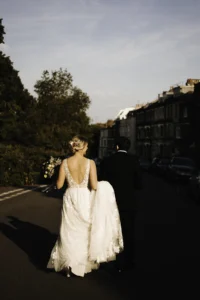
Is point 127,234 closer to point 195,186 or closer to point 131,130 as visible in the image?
point 195,186

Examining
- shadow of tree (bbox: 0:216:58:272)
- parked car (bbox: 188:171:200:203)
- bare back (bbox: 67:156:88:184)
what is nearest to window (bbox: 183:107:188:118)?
parked car (bbox: 188:171:200:203)

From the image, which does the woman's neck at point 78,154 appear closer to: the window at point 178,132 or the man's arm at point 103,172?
the man's arm at point 103,172

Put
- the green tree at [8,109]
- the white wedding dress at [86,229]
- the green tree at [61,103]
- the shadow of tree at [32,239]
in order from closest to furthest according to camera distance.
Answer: the white wedding dress at [86,229]
the shadow of tree at [32,239]
the green tree at [8,109]
the green tree at [61,103]

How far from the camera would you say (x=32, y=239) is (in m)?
10.2

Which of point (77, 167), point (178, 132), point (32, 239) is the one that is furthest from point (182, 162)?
point (178, 132)

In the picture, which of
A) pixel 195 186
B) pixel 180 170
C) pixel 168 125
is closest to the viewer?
pixel 195 186

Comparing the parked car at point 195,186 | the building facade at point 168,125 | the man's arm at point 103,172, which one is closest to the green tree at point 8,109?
the parked car at point 195,186

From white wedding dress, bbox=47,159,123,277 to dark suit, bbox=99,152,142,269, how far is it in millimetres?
118

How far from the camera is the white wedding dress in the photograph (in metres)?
7.06

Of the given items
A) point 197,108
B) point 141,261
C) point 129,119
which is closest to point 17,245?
point 141,261

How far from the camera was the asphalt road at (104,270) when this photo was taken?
624cm

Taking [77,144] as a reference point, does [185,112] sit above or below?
above

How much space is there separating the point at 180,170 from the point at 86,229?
29078 millimetres

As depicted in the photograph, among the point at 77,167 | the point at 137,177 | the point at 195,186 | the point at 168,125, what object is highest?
the point at 168,125
